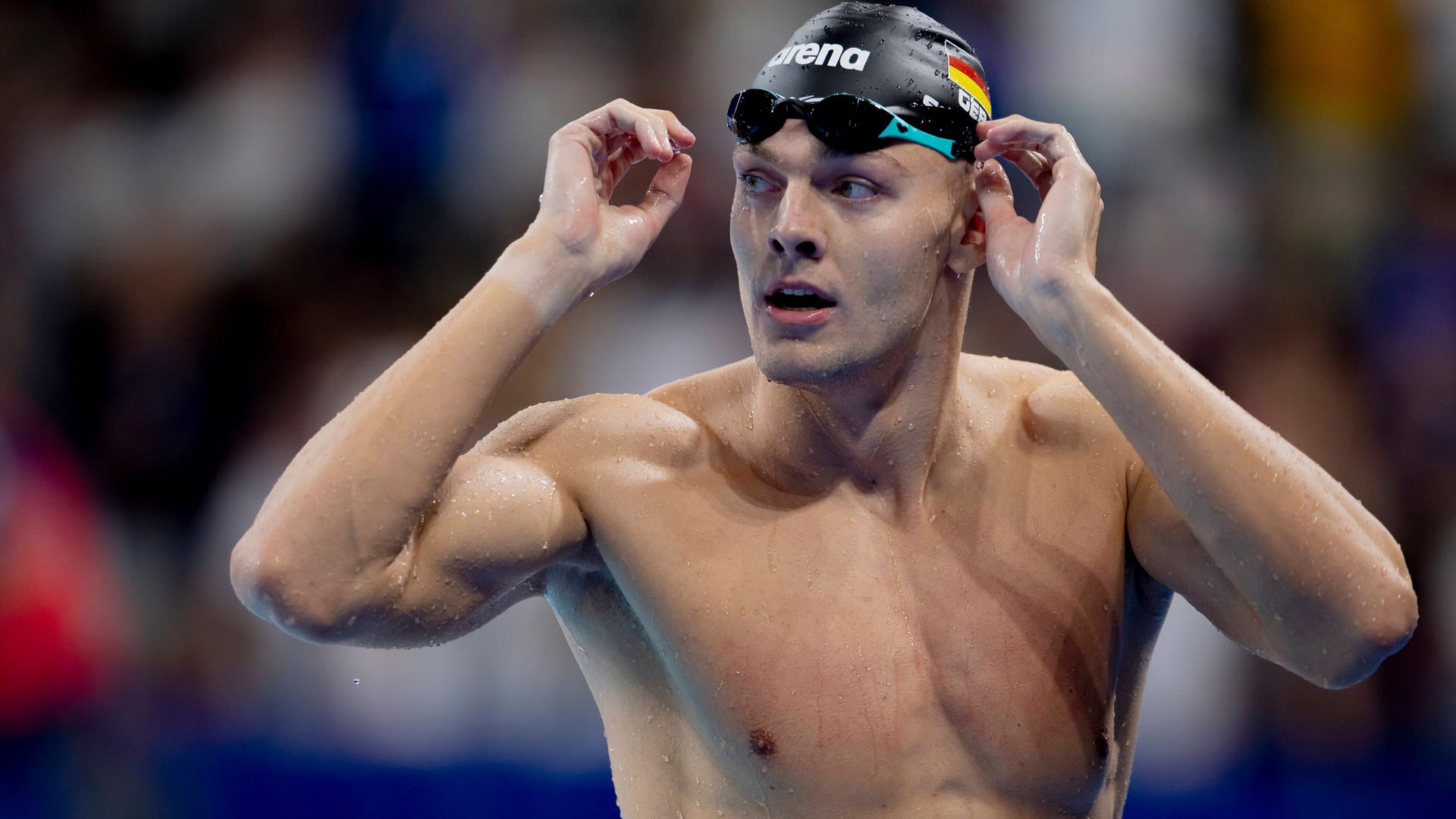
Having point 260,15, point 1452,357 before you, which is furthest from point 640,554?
point 260,15

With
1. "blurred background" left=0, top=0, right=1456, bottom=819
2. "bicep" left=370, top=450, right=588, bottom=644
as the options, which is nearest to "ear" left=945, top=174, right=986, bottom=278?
"bicep" left=370, top=450, right=588, bottom=644

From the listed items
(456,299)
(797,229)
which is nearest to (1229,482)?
(797,229)

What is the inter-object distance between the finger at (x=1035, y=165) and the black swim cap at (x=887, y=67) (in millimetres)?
97

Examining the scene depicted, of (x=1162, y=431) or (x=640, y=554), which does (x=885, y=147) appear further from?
(x=640, y=554)

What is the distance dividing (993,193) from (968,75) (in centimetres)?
23

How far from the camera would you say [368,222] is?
4.88m

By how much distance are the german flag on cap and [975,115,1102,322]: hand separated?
0.34ft

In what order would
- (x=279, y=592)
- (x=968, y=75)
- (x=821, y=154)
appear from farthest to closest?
(x=968, y=75)
(x=821, y=154)
(x=279, y=592)

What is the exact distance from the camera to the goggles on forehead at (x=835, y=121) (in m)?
2.05

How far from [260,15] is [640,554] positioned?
12.2 ft

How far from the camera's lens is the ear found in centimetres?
221

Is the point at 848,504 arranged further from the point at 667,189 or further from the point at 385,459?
the point at 385,459

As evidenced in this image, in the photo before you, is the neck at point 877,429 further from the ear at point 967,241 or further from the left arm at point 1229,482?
the left arm at point 1229,482

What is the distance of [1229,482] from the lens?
1869 mm
